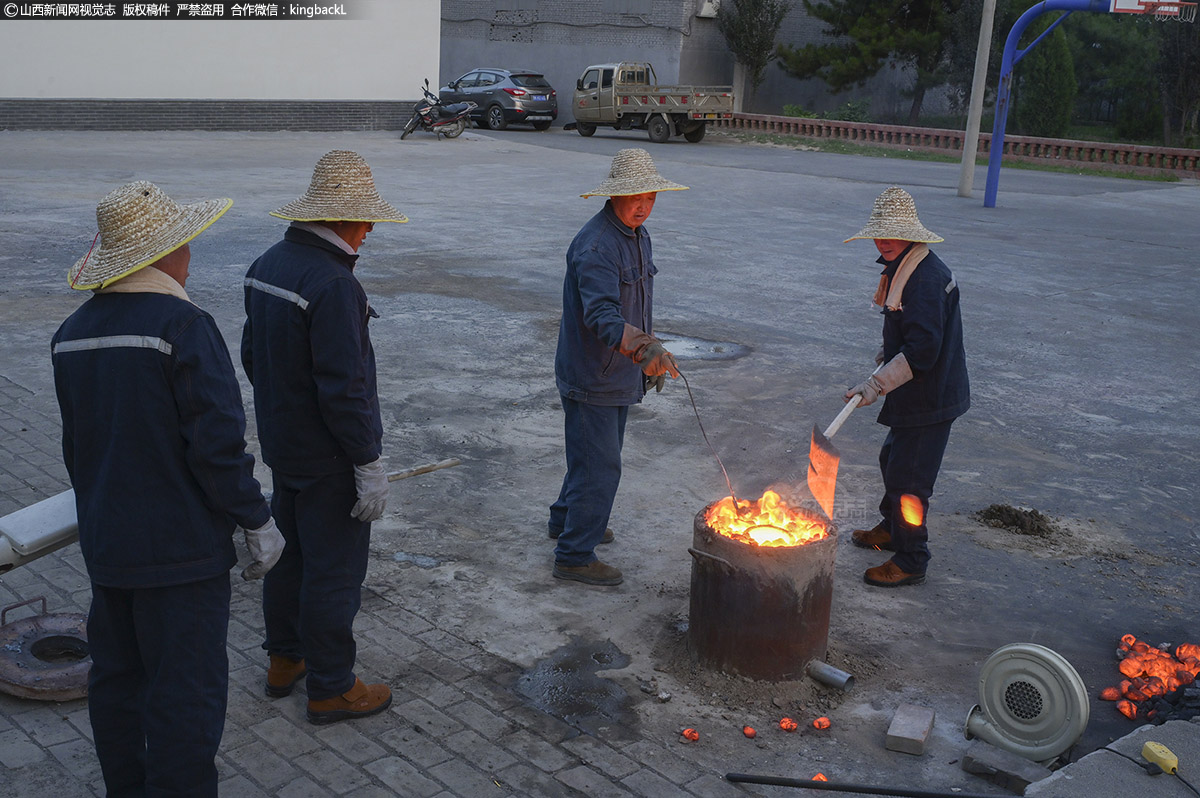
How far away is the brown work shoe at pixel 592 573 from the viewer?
5.26 metres

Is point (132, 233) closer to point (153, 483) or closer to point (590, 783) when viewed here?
point (153, 483)

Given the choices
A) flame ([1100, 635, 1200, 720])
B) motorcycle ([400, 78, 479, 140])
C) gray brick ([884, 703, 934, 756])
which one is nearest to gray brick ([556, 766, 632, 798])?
gray brick ([884, 703, 934, 756])

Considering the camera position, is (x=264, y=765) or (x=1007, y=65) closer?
(x=264, y=765)

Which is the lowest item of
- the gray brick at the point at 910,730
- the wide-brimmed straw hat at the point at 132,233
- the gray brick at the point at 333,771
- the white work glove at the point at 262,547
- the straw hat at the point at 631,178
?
the gray brick at the point at 333,771

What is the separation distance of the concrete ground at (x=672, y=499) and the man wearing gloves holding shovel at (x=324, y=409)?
0.37 metres

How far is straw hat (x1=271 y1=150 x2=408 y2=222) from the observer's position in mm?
3908

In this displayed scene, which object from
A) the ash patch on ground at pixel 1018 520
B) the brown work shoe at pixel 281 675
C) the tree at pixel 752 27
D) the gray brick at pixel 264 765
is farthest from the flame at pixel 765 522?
the tree at pixel 752 27

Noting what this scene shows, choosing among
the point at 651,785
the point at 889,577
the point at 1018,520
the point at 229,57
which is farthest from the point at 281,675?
the point at 229,57

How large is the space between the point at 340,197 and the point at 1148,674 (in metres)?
3.70

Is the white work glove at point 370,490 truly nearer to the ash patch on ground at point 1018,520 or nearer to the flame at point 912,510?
the flame at point 912,510

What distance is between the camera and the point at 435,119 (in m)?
28.6

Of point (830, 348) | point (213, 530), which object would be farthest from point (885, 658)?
point (830, 348)

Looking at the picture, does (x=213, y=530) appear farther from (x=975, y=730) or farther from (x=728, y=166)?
(x=728, y=166)

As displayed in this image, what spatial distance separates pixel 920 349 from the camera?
16.8 ft
